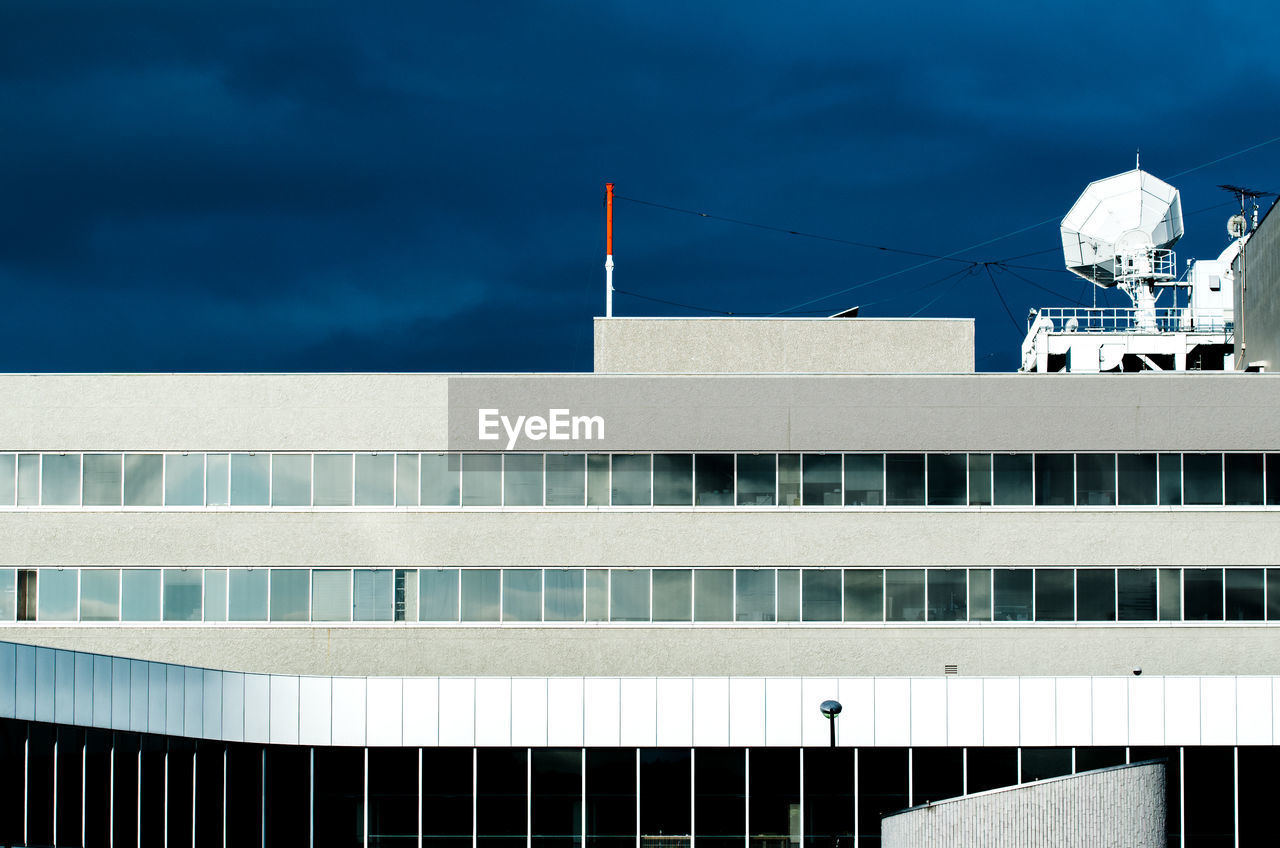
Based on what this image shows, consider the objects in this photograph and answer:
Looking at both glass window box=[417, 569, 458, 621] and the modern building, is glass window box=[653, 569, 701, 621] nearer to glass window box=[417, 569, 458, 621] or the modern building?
the modern building

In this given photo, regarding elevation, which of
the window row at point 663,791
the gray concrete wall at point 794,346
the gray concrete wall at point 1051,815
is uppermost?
the gray concrete wall at point 794,346

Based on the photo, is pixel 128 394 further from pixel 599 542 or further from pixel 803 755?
pixel 803 755

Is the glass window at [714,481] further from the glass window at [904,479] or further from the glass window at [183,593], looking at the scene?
the glass window at [183,593]

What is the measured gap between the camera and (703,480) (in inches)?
1577

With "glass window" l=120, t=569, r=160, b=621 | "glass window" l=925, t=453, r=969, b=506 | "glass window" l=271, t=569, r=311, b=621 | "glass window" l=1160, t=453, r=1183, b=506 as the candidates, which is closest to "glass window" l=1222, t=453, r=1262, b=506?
"glass window" l=1160, t=453, r=1183, b=506

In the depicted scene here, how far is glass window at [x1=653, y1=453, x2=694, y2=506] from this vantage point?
40031mm

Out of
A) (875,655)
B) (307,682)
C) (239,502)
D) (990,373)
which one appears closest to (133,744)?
(307,682)

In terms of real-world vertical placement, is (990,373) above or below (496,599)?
above

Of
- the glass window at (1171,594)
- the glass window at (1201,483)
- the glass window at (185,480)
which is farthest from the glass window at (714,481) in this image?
the glass window at (185,480)

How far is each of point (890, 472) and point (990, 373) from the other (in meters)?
3.57

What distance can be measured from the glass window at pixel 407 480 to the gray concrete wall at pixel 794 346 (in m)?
5.90

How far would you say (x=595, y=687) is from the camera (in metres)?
33.2

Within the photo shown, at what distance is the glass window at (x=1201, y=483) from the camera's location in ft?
132

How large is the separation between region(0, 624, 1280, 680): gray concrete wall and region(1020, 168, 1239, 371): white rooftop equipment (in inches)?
1015
